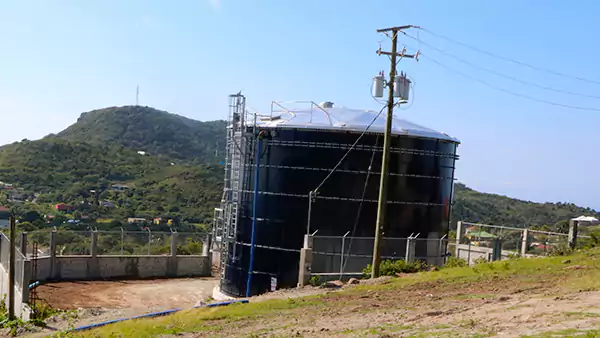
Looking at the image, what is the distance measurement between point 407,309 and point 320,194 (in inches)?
439

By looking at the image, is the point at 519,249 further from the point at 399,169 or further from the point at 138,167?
the point at 138,167

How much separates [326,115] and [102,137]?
157832 millimetres

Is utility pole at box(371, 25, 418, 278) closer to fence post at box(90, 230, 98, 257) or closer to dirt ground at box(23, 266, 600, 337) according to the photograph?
dirt ground at box(23, 266, 600, 337)

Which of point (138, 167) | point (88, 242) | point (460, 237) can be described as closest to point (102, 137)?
point (138, 167)

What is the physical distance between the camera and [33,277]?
95.1 feet

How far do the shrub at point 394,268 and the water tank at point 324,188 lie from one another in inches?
82.4

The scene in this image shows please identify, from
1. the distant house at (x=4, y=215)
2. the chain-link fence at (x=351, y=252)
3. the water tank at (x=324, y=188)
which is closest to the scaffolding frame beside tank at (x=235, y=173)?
the water tank at (x=324, y=188)

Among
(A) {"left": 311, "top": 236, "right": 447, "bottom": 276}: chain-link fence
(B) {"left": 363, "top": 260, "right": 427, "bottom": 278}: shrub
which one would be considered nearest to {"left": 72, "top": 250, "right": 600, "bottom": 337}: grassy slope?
(B) {"left": 363, "top": 260, "right": 427, "bottom": 278}: shrub

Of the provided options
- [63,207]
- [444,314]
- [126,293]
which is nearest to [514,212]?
[63,207]

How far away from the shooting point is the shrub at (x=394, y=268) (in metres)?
22.5

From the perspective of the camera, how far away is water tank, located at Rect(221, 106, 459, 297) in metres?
25.8

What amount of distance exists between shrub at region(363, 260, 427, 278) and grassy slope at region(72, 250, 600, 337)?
4.80 feet

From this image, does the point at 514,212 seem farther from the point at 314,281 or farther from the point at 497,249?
the point at 314,281

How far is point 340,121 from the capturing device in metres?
26.6
